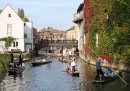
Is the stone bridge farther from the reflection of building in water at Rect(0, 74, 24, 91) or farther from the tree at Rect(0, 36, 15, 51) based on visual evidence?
the reflection of building in water at Rect(0, 74, 24, 91)

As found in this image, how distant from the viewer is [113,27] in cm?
3803

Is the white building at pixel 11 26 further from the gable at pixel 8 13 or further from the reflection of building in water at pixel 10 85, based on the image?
the reflection of building in water at pixel 10 85

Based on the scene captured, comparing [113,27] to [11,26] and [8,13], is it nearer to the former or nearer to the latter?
[11,26]

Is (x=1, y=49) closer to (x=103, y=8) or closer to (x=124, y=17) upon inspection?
(x=103, y=8)

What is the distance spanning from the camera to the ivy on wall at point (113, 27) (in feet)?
118

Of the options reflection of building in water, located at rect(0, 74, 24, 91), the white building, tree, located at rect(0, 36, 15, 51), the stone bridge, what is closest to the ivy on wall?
reflection of building in water, located at rect(0, 74, 24, 91)

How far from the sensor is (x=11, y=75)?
106ft

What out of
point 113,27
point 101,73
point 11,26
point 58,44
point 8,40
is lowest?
point 101,73

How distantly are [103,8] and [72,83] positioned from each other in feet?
59.2

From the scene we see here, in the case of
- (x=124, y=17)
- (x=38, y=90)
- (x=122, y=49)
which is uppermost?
(x=124, y=17)

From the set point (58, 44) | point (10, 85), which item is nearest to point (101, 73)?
point (10, 85)

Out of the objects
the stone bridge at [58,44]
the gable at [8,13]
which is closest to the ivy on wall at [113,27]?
the gable at [8,13]

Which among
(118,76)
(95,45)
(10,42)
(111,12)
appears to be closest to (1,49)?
(10,42)

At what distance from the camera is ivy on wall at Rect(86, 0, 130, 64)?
1421 inches
